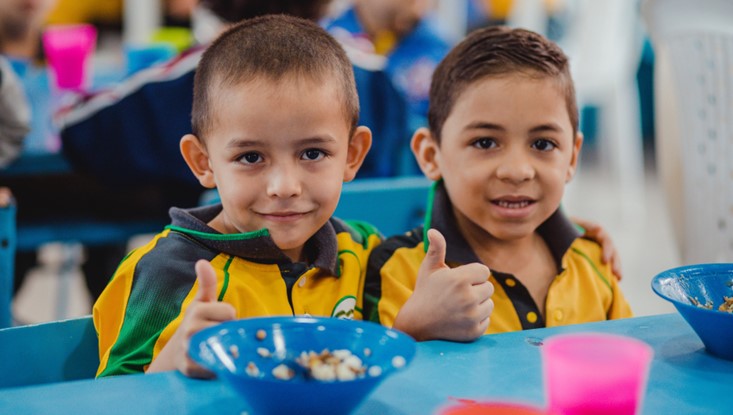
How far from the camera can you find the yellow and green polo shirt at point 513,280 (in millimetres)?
1283

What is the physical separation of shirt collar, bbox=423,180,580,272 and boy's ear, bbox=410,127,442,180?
2cm

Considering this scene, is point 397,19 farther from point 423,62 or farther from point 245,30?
point 245,30

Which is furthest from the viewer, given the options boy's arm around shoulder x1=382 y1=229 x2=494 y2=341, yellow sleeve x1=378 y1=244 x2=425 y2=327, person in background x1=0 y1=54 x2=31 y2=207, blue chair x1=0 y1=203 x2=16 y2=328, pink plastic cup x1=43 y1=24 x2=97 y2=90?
pink plastic cup x1=43 y1=24 x2=97 y2=90

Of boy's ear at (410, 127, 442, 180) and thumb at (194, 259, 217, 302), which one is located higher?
boy's ear at (410, 127, 442, 180)

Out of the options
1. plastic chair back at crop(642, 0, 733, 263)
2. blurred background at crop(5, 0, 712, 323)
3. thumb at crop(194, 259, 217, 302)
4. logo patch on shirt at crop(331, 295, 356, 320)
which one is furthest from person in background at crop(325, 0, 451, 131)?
thumb at crop(194, 259, 217, 302)

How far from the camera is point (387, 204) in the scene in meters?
1.60

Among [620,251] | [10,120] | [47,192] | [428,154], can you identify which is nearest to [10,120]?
[10,120]

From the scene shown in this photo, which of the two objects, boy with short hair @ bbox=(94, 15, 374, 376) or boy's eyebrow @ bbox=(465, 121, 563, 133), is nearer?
boy with short hair @ bbox=(94, 15, 374, 376)

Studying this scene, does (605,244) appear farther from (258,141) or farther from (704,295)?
(258,141)

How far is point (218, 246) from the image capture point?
3.71ft

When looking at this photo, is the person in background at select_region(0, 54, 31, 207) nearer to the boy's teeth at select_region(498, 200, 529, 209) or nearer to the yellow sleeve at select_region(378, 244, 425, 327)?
the yellow sleeve at select_region(378, 244, 425, 327)

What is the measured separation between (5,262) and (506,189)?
906 mm

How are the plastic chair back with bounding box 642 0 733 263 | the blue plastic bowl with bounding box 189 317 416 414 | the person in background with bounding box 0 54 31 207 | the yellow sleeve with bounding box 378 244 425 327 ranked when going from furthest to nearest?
the person in background with bounding box 0 54 31 207 → the plastic chair back with bounding box 642 0 733 263 → the yellow sleeve with bounding box 378 244 425 327 → the blue plastic bowl with bounding box 189 317 416 414

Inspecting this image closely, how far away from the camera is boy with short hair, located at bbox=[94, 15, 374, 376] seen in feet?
3.54
